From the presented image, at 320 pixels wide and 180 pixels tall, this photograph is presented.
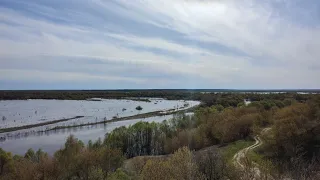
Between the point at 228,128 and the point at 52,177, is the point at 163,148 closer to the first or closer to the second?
the point at 228,128

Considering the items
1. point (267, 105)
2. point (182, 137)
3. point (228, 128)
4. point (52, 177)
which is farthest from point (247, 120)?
point (52, 177)

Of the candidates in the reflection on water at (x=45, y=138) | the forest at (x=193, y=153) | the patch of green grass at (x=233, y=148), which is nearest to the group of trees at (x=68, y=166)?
the forest at (x=193, y=153)

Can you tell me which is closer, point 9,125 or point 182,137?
point 182,137

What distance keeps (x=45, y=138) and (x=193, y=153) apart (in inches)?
1988

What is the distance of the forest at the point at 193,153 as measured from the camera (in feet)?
81.4

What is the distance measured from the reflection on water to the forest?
12497mm

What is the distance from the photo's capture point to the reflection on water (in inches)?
2568

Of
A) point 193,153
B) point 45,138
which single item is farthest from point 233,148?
point 45,138

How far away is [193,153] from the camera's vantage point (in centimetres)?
3719

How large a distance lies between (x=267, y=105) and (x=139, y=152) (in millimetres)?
51278

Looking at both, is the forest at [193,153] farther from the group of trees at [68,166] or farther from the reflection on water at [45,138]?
the reflection on water at [45,138]

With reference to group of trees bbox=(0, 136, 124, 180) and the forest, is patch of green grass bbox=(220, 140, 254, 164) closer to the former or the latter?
the forest

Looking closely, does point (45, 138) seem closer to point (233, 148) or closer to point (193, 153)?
point (233, 148)

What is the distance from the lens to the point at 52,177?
108 ft
